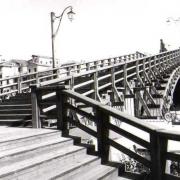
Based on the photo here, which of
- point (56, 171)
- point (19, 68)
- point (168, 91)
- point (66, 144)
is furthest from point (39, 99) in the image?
point (19, 68)

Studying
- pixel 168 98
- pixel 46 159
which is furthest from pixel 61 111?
pixel 168 98

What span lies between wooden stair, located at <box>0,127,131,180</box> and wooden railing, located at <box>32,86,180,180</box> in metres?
0.42

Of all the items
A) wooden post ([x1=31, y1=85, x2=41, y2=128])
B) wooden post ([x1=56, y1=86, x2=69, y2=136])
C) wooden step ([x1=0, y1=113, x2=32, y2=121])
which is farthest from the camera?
wooden step ([x1=0, y1=113, x2=32, y2=121])

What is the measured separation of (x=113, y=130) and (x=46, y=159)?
1495 mm

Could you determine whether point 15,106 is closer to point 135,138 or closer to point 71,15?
point 135,138

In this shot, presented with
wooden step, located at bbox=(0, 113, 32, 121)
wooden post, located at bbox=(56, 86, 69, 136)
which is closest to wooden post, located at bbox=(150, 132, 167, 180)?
wooden post, located at bbox=(56, 86, 69, 136)

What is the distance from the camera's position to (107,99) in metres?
12.2

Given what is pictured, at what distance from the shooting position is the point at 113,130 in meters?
6.19

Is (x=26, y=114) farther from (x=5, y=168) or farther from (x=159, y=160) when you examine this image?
(x=159, y=160)

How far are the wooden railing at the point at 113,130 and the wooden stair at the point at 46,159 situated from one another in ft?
1.37

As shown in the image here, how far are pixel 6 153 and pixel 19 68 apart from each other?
258 feet

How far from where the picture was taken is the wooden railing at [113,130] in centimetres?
532

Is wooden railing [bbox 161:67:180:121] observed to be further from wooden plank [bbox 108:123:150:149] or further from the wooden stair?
the wooden stair

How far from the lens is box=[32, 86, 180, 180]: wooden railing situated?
532 centimetres
